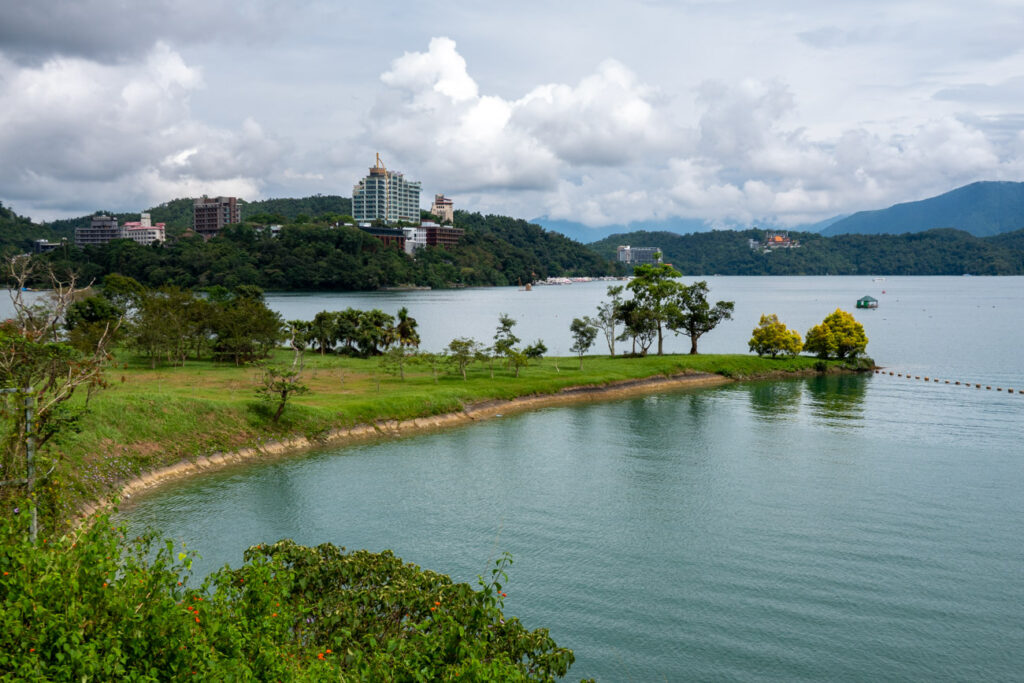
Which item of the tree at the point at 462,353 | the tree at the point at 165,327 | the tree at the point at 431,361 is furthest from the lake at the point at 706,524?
the tree at the point at 165,327

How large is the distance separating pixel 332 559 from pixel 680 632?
11766mm

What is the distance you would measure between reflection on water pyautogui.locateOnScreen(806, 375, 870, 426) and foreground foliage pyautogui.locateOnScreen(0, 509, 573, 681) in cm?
5204

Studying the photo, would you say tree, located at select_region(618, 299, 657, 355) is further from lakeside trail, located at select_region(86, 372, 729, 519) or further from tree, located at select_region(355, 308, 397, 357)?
tree, located at select_region(355, 308, 397, 357)

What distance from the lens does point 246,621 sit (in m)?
12.7

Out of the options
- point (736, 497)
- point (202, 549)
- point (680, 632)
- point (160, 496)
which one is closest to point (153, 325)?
point (160, 496)

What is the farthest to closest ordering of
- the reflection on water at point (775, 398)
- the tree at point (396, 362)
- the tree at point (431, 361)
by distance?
the tree at point (431, 361) < the tree at point (396, 362) < the reflection on water at point (775, 398)

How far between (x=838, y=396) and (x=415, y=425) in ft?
142

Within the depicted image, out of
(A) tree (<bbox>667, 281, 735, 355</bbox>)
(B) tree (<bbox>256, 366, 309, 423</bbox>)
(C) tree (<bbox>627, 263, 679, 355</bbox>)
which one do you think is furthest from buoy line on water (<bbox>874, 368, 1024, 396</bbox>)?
(B) tree (<bbox>256, 366, 309, 423</bbox>)

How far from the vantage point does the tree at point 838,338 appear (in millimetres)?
86812

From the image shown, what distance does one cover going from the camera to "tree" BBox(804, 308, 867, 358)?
3418 inches

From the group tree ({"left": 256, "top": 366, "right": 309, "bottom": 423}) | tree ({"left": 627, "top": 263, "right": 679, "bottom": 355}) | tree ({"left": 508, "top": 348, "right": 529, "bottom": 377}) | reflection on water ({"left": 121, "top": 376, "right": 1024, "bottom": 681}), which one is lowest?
reflection on water ({"left": 121, "top": 376, "right": 1024, "bottom": 681})

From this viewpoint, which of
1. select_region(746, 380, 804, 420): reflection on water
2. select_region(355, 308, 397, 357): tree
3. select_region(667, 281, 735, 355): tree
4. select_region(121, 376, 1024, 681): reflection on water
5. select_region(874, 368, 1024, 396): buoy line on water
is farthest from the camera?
select_region(667, 281, 735, 355): tree

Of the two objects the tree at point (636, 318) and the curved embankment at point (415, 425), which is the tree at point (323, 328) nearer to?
the curved embankment at point (415, 425)

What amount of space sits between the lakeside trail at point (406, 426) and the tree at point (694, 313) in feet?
36.0
